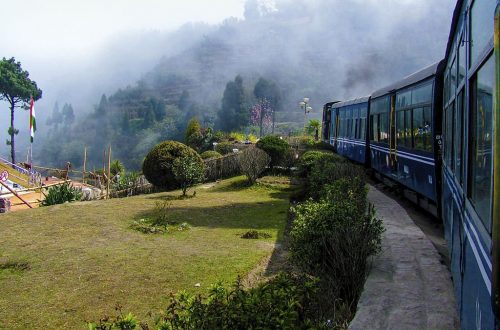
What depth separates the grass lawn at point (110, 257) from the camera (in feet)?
22.6

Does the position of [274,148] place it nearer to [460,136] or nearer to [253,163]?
[253,163]

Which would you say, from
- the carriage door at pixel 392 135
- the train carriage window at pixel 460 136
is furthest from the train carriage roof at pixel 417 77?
the train carriage window at pixel 460 136

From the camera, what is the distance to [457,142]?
4594 millimetres

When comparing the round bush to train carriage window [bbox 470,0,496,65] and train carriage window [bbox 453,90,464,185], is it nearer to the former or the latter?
train carriage window [bbox 453,90,464,185]

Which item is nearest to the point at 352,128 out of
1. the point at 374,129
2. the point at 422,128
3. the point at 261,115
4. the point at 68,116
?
the point at 374,129

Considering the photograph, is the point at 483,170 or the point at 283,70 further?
the point at 283,70

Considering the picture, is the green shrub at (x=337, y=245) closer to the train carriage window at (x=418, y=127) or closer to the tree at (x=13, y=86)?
the train carriage window at (x=418, y=127)

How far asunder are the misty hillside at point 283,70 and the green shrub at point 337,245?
3635 inches

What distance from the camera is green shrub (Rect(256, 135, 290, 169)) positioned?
21.5 metres

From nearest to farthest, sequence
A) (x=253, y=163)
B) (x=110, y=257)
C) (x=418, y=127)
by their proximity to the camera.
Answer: (x=110, y=257) < (x=418, y=127) < (x=253, y=163)

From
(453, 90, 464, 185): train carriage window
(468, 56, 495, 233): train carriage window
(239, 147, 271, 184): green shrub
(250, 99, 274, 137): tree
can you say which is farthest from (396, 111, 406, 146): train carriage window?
(250, 99, 274, 137): tree

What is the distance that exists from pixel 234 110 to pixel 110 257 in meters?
88.1

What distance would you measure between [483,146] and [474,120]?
0.56m

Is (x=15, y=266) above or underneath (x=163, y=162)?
underneath
